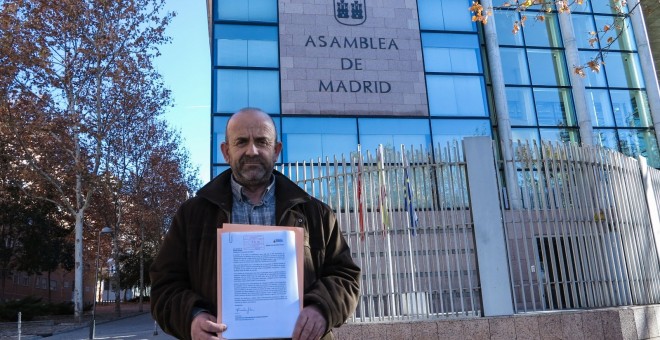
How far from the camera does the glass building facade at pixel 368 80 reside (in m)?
19.6

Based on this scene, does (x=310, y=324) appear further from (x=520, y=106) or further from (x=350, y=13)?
(x=520, y=106)

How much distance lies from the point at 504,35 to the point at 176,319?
25.5 meters

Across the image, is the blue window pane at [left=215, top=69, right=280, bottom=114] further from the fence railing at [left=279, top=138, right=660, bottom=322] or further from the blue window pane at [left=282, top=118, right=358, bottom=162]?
the fence railing at [left=279, top=138, right=660, bottom=322]

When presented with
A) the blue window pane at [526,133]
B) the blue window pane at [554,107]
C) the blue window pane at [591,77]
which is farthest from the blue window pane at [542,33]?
the blue window pane at [526,133]

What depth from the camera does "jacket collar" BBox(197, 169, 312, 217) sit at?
246 centimetres

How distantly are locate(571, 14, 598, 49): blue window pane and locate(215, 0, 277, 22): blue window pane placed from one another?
14496 millimetres

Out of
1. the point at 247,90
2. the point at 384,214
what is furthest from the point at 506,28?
the point at 384,214

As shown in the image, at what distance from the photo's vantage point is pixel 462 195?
8094mm

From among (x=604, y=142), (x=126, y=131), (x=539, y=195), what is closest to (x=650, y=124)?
(x=604, y=142)

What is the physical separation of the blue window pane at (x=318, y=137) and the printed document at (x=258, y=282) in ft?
54.8

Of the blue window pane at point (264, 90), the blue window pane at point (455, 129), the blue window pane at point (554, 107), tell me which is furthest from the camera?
the blue window pane at point (554, 107)

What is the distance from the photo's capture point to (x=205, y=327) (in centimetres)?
208

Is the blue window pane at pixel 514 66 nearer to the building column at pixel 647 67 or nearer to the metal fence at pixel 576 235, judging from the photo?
the building column at pixel 647 67

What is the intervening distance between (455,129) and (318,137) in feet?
17.8
